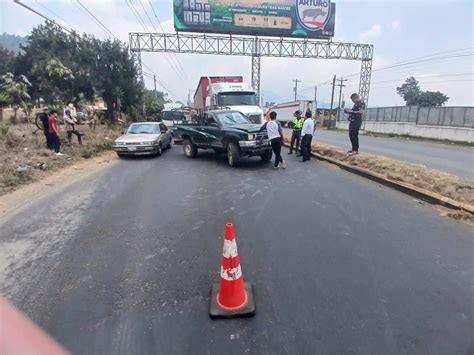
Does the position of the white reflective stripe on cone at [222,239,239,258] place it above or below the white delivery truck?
below

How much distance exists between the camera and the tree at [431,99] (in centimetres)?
6669

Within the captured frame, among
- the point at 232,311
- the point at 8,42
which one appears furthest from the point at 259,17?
→ the point at 8,42

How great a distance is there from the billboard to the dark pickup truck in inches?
748

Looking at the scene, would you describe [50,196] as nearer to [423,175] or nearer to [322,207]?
[322,207]

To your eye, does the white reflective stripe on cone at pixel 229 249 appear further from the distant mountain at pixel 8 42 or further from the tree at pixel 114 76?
the tree at pixel 114 76

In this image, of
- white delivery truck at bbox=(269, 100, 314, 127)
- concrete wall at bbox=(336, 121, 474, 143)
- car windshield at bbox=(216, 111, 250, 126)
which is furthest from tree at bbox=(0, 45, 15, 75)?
concrete wall at bbox=(336, 121, 474, 143)

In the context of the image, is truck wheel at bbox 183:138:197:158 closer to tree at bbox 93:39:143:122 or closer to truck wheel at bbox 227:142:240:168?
truck wheel at bbox 227:142:240:168

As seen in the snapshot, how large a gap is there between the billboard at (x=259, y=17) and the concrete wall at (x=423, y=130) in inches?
404

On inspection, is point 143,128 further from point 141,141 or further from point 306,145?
point 306,145

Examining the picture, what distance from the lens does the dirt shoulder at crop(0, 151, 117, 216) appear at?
614 cm

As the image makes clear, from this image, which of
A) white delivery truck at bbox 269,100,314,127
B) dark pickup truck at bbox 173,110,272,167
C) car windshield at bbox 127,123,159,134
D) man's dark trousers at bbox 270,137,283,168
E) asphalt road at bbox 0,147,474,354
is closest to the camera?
asphalt road at bbox 0,147,474,354

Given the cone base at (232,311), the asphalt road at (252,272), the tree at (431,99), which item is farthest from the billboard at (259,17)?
the tree at (431,99)

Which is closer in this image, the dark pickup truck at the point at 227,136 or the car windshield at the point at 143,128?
A: the dark pickup truck at the point at 227,136

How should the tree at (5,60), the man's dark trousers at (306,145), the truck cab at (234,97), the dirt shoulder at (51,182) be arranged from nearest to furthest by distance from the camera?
the dirt shoulder at (51,182) < the man's dark trousers at (306,145) < the truck cab at (234,97) < the tree at (5,60)
